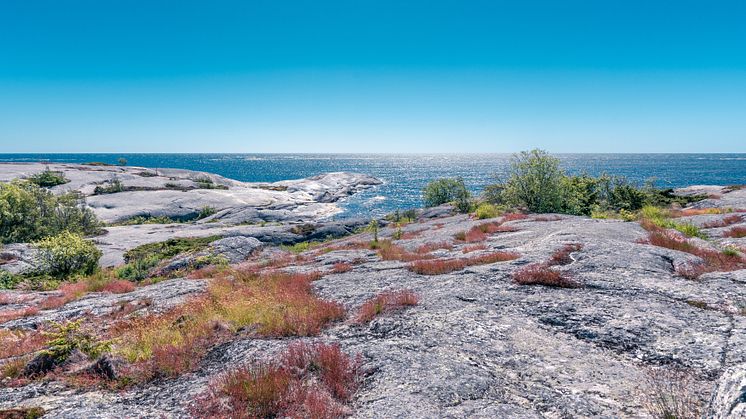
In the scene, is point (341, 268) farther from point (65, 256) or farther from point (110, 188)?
point (110, 188)

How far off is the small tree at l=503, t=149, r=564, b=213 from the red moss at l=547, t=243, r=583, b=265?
24339 mm

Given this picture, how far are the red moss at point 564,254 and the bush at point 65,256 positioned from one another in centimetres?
3101

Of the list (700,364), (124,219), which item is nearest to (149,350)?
(700,364)

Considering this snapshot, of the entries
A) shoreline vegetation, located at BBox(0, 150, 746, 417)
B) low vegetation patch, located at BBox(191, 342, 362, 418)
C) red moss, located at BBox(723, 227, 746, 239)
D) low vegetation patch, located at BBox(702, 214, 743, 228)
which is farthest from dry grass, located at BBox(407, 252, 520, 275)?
low vegetation patch, located at BBox(702, 214, 743, 228)

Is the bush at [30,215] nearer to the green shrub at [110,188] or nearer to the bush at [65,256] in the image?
the bush at [65,256]

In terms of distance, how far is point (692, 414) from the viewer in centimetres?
578

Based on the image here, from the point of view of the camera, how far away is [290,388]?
7.22 meters

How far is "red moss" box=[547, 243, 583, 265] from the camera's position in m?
15.3

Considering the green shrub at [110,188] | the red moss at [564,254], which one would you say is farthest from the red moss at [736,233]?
the green shrub at [110,188]

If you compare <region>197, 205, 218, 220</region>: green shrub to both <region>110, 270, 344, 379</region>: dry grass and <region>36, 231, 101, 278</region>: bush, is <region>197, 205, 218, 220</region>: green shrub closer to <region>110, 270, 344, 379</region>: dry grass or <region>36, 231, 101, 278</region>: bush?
<region>36, 231, 101, 278</region>: bush

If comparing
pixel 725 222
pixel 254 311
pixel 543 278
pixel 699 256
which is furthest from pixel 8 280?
pixel 725 222

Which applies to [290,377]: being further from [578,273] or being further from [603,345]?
[578,273]

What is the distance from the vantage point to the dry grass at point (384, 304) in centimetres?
1136

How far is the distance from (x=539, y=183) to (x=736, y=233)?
20.5 meters
